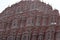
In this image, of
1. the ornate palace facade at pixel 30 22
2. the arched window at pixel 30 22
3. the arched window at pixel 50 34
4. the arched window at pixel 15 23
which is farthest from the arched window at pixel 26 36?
the arched window at pixel 50 34

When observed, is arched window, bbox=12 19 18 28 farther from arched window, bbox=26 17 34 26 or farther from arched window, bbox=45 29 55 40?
arched window, bbox=45 29 55 40

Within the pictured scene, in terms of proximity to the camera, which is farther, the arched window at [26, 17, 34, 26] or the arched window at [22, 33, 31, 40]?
the arched window at [26, 17, 34, 26]

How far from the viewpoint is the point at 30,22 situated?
32906mm

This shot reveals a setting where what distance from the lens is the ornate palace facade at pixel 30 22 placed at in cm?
3074

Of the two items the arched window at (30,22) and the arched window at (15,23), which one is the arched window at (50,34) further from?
the arched window at (15,23)

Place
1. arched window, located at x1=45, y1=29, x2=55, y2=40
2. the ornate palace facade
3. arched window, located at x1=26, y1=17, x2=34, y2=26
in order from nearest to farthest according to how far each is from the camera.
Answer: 1. arched window, located at x1=45, y1=29, x2=55, y2=40
2. the ornate palace facade
3. arched window, located at x1=26, y1=17, x2=34, y2=26

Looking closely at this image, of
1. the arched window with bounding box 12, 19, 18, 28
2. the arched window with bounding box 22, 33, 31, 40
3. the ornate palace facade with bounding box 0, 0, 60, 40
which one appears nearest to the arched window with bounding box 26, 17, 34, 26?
the ornate palace facade with bounding box 0, 0, 60, 40

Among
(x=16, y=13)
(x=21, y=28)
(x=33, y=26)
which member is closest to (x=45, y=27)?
(x=33, y=26)

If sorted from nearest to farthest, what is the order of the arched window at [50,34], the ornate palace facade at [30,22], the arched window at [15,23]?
the arched window at [50,34] → the ornate palace facade at [30,22] → the arched window at [15,23]

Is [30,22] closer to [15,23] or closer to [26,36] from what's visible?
[26,36]

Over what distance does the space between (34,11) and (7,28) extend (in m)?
5.92

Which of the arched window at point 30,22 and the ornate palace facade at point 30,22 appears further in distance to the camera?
the arched window at point 30,22

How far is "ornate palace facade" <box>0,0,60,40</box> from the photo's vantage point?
30742mm

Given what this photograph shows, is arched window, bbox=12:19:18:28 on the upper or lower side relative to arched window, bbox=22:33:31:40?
upper
